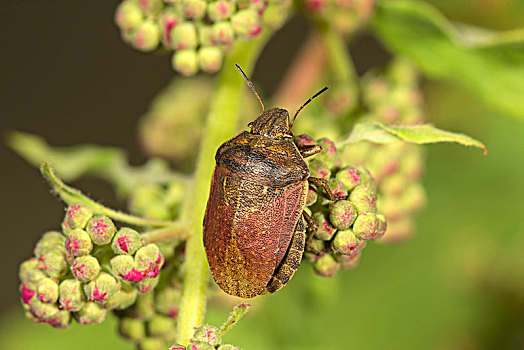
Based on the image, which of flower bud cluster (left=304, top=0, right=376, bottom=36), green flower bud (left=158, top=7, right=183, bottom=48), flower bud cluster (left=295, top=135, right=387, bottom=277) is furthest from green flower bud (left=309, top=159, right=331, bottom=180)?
flower bud cluster (left=304, top=0, right=376, bottom=36)

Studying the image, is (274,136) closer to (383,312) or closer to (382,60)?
(383,312)

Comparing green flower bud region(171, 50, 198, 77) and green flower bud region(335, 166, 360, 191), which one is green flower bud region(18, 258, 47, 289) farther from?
green flower bud region(335, 166, 360, 191)

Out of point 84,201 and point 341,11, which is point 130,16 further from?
point 341,11

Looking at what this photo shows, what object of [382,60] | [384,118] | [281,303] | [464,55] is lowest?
[382,60]

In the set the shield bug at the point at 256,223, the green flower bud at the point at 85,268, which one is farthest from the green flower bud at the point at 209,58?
the green flower bud at the point at 85,268

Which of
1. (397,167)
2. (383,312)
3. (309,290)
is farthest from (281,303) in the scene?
(397,167)

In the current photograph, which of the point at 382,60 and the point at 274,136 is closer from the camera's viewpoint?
the point at 274,136

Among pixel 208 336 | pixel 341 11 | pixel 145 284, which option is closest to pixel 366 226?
pixel 208 336
